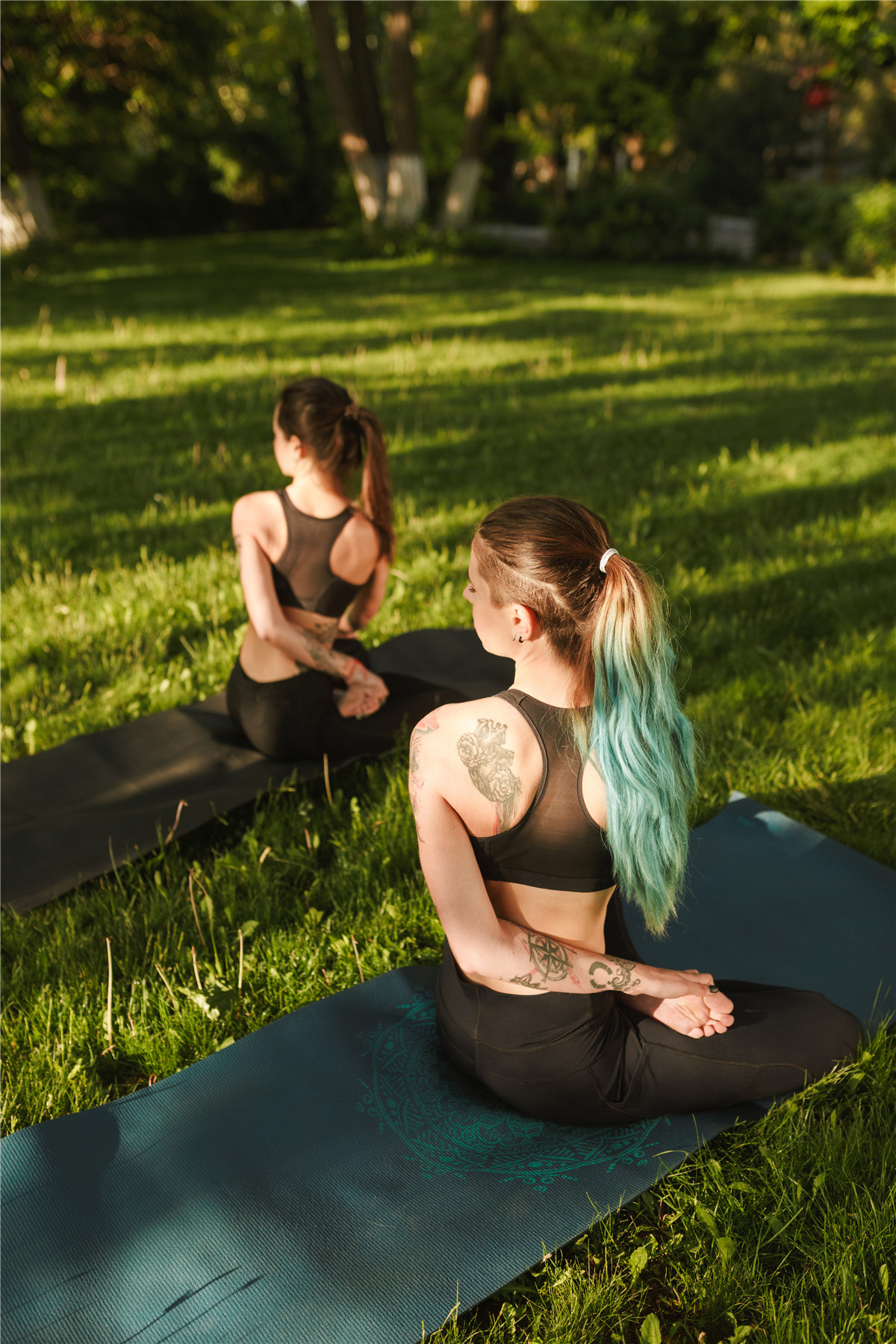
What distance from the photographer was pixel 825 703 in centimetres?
432

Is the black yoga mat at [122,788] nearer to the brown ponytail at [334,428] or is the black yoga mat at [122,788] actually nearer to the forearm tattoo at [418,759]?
the brown ponytail at [334,428]

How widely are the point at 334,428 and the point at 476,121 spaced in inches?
893

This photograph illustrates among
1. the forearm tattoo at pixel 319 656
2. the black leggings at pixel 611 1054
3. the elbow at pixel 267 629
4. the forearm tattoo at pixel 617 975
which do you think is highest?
the elbow at pixel 267 629

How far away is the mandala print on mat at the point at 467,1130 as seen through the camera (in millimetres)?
2100

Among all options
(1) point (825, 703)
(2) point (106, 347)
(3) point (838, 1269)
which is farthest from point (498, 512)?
(2) point (106, 347)

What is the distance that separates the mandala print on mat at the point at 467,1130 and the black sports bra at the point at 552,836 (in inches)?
25.1

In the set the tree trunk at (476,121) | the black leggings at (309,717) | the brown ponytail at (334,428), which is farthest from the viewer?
the tree trunk at (476,121)

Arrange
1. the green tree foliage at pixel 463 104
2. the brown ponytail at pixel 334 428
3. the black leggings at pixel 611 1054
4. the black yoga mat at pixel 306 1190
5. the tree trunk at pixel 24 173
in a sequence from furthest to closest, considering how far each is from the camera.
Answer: the green tree foliage at pixel 463 104 < the tree trunk at pixel 24 173 < the brown ponytail at pixel 334 428 < the black leggings at pixel 611 1054 < the black yoga mat at pixel 306 1190

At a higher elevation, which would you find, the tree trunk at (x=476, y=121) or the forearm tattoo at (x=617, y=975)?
the tree trunk at (x=476, y=121)

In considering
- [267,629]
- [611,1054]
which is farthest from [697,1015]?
[267,629]

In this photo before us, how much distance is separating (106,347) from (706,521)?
8.60 m

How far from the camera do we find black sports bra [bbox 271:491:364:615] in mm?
3721

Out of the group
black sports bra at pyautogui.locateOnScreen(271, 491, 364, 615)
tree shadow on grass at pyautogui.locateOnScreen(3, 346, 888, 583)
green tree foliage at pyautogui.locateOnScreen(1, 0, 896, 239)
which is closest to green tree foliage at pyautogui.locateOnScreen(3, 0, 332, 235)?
green tree foliage at pyautogui.locateOnScreen(1, 0, 896, 239)

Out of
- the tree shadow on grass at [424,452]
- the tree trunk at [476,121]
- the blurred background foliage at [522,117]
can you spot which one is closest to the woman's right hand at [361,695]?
the tree shadow on grass at [424,452]
